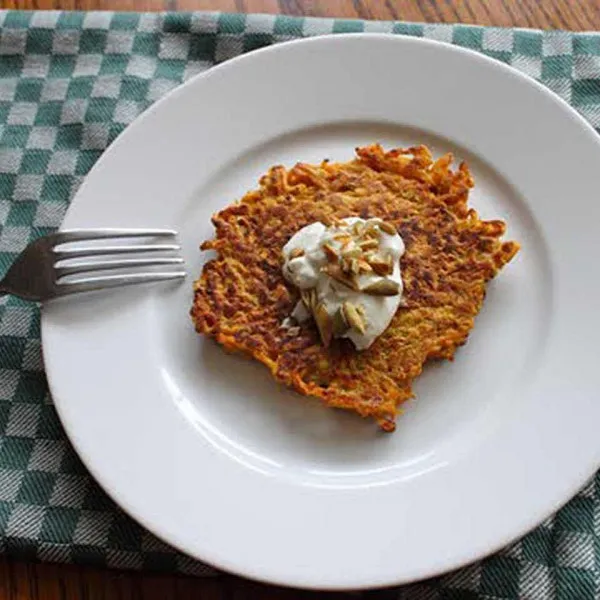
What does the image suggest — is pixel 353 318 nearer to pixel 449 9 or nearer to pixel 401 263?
pixel 401 263

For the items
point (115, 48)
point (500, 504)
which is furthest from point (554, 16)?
point (500, 504)

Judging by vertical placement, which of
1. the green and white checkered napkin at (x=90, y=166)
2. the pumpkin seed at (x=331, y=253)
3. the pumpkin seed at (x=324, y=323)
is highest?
the pumpkin seed at (x=331, y=253)

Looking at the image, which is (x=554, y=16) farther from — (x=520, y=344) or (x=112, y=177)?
(x=112, y=177)

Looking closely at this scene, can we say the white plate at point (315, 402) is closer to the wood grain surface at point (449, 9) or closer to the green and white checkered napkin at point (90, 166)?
the green and white checkered napkin at point (90, 166)

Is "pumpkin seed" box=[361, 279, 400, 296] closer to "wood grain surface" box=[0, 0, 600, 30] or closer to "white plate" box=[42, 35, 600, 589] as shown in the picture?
"white plate" box=[42, 35, 600, 589]

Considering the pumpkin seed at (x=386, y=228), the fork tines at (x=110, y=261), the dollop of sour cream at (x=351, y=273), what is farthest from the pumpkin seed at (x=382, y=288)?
the fork tines at (x=110, y=261)

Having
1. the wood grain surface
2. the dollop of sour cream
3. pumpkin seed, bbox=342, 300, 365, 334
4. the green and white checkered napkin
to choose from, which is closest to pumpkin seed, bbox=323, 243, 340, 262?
the dollop of sour cream

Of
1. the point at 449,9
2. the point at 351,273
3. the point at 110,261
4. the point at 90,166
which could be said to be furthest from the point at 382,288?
the point at 449,9
